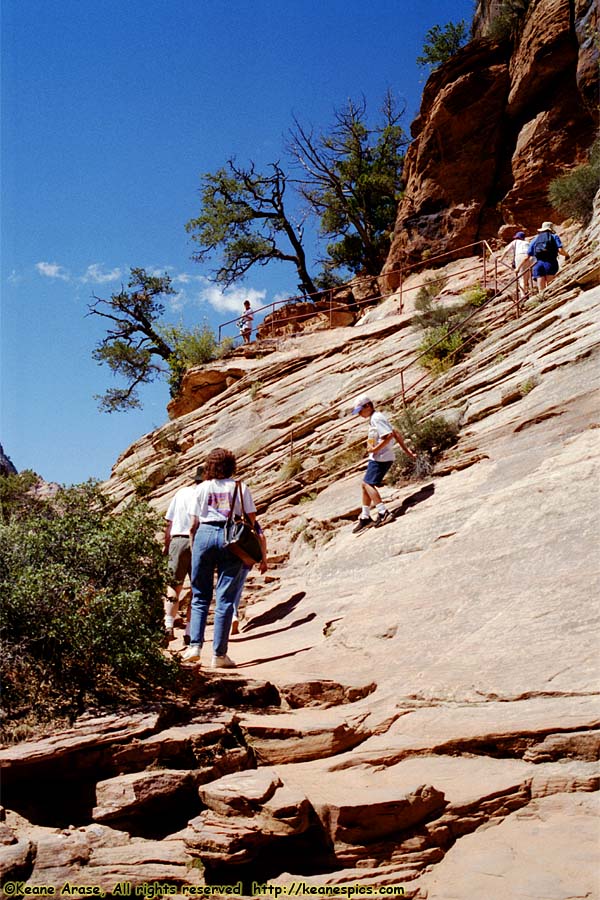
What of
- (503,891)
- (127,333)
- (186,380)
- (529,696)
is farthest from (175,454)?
(503,891)

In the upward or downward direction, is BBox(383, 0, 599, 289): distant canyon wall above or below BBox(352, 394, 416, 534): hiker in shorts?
above

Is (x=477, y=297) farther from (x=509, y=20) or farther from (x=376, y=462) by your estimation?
(x=509, y=20)

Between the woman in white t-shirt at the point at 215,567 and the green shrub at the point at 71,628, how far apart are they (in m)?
0.50

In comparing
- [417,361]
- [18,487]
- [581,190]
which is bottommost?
[417,361]

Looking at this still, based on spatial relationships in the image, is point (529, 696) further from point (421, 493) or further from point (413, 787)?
point (421, 493)

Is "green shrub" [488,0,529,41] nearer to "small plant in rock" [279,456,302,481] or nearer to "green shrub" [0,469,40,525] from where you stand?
"small plant in rock" [279,456,302,481]

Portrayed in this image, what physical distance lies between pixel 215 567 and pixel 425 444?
455 centimetres

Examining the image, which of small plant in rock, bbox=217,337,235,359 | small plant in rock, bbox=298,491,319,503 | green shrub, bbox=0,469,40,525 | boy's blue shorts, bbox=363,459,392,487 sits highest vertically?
small plant in rock, bbox=217,337,235,359

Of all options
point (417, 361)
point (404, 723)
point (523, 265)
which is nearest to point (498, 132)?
point (523, 265)

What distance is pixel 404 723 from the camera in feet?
16.9

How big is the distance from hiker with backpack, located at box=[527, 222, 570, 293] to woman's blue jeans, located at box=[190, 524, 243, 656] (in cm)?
905

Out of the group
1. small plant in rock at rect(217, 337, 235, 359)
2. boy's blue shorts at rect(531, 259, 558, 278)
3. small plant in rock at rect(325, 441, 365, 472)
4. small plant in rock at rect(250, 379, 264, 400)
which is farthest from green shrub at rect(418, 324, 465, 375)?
small plant in rock at rect(217, 337, 235, 359)

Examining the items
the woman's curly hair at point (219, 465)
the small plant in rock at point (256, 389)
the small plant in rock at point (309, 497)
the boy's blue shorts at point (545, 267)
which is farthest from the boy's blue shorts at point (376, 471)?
the small plant in rock at point (256, 389)

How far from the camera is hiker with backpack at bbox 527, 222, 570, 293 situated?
44.6 feet
